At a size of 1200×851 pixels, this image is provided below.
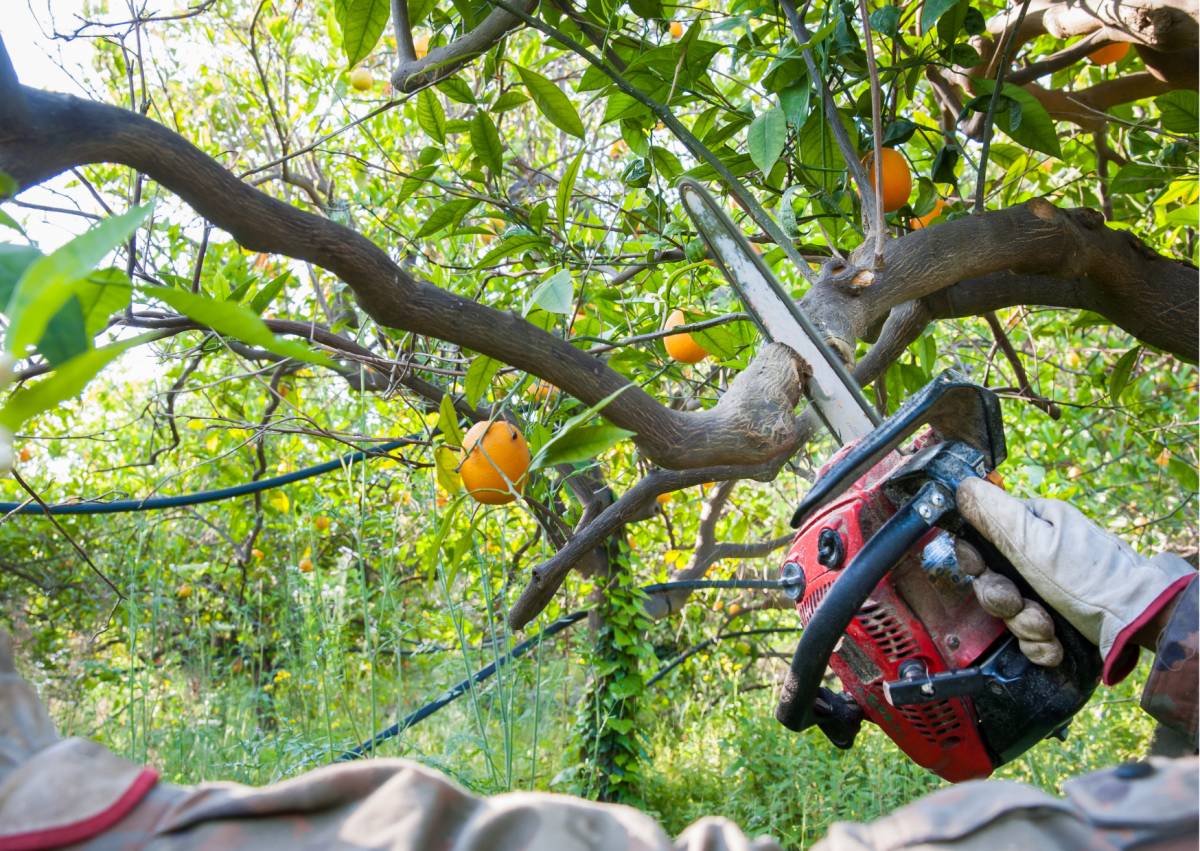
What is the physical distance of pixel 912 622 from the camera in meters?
1.08

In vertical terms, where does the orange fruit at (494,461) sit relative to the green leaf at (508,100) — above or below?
below

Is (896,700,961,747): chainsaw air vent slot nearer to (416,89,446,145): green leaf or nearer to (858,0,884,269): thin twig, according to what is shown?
(858,0,884,269): thin twig

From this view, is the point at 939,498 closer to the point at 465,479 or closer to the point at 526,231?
the point at 465,479

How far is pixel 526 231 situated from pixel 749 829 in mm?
1515

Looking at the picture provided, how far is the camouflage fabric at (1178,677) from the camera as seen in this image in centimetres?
76

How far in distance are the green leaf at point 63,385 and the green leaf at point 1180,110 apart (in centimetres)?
177

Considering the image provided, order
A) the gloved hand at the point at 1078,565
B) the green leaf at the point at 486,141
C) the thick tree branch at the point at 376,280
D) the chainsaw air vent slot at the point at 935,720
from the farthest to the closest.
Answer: the green leaf at the point at 486,141
the chainsaw air vent slot at the point at 935,720
the gloved hand at the point at 1078,565
the thick tree branch at the point at 376,280

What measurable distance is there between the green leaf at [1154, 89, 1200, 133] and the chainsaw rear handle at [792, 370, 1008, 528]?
969 millimetres

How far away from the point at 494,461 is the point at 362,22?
1.96 feet

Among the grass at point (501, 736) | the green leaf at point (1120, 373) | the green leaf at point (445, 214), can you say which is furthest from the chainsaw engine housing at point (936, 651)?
the green leaf at point (1120, 373)

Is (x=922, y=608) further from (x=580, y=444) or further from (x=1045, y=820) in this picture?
(x=1045, y=820)

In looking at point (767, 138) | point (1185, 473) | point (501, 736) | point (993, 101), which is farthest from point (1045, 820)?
point (1185, 473)

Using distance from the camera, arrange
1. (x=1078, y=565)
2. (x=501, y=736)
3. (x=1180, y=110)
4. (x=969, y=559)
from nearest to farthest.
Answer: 1. (x=1078, y=565)
2. (x=969, y=559)
3. (x=1180, y=110)
4. (x=501, y=736)

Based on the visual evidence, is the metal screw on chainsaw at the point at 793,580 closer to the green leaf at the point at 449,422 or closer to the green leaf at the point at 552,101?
the green leaf at the point at 449,422
